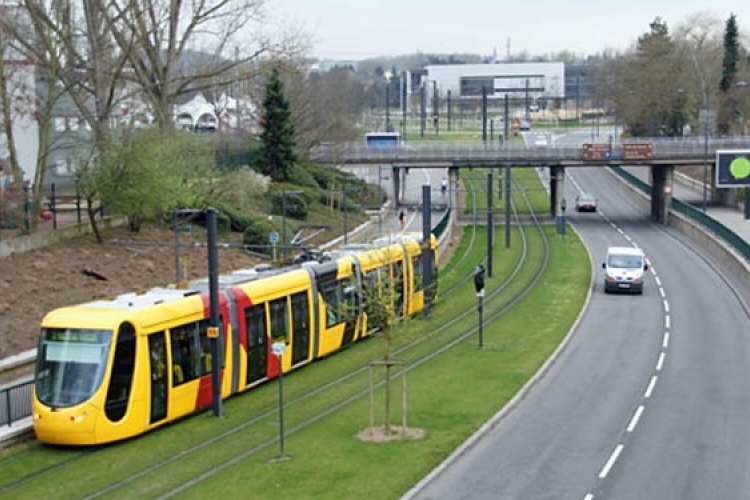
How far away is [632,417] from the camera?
81.2ft

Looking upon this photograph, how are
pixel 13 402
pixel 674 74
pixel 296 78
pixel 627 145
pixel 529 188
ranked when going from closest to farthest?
pixel 13 402 < pixel 627 145 < pixel 296 78 < pixel 529 188 < pixel 674 74

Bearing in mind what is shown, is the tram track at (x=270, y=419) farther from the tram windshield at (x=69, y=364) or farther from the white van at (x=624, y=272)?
the white van at (x=624, y=272)

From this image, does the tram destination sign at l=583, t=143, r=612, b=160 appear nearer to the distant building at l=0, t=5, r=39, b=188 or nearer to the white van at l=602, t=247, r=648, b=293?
the white van at l=602, t=247, r=648, b=293

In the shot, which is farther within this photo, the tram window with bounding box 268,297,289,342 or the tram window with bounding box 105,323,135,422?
the tram window with bounding box 268,297,289,342

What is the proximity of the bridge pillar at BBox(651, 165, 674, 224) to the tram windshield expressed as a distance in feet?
185

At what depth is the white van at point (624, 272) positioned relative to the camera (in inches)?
1720

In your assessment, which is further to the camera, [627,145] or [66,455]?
[627,145]

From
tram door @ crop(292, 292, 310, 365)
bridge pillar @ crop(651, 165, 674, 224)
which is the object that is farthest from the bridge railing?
tram door @ crop(292, 292, 310, 365)

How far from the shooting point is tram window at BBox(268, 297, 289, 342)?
91.6ft

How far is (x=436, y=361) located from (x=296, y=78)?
182 ft

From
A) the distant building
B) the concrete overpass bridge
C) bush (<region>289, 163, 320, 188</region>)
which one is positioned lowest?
bush (<region>289, 163, 320, 188</region>)

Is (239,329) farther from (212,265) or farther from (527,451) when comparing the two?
(527,451)

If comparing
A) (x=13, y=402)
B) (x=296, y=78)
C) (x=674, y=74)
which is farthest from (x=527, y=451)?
(x=674, y=74)

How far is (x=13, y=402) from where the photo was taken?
2291 cm
